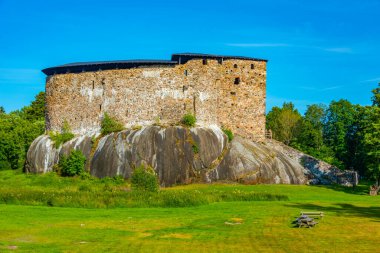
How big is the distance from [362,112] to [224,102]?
20.0 m

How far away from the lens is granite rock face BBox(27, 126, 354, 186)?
2687 inches

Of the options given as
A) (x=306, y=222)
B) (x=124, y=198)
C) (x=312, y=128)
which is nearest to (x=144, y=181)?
(x=124, y=198)

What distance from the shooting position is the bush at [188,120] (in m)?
72.6

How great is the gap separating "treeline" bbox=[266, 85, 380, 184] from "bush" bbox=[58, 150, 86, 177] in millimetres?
36215

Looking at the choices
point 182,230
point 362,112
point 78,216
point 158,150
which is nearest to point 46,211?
point 78,216

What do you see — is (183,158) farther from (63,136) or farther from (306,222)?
(306,222)

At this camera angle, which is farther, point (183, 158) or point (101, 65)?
point (101, 65)

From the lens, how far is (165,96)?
74250 millimetres

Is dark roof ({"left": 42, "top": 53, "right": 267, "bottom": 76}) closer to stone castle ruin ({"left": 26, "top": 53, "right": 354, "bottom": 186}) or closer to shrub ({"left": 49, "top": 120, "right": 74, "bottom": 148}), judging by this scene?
stone castle ruin ({"left": 26, "top": 53, "right": 354, "bottom": 186})

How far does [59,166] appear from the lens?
7256 cm

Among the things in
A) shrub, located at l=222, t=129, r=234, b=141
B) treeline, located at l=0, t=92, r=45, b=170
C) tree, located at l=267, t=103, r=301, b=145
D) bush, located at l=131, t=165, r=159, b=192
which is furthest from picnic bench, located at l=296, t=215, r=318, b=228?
tree, located at l=267, t=103, r=301, b=145

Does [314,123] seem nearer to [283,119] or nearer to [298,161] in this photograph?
[283,119]

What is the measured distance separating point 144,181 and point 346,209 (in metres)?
22.8

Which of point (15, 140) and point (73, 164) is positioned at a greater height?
point (15, 140)
